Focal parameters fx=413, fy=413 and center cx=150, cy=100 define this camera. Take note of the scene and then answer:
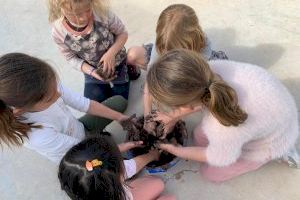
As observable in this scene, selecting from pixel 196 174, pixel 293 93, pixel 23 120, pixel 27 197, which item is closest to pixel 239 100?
pixel 196 174

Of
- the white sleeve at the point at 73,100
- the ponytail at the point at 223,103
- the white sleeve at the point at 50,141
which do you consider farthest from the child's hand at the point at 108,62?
the ponytail at the point at 223,103

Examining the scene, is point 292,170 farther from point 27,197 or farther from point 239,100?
point 27,197

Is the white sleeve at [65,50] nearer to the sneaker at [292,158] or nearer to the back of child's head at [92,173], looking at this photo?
the back of child's head at [92,173]

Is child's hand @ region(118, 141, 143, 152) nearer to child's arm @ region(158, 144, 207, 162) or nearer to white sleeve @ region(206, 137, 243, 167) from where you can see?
child's arm @ region(158, 144, 207, 162)

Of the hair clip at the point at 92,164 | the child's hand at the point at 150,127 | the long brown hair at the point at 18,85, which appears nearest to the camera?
the hair clip at the point at 92,164

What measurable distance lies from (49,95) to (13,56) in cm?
18

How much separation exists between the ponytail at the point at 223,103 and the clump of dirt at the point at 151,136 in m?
0.42

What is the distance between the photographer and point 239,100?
145 cm

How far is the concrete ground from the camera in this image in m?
1.80

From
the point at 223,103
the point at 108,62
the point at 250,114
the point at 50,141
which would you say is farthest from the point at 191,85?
the point at 108,62

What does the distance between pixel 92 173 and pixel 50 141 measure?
356 millimetres

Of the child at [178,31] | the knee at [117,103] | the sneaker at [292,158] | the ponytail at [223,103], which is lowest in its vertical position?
the sneaker at [292,158]

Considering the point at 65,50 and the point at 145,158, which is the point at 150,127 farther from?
the point at 65,50

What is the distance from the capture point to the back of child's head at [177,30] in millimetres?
1631
